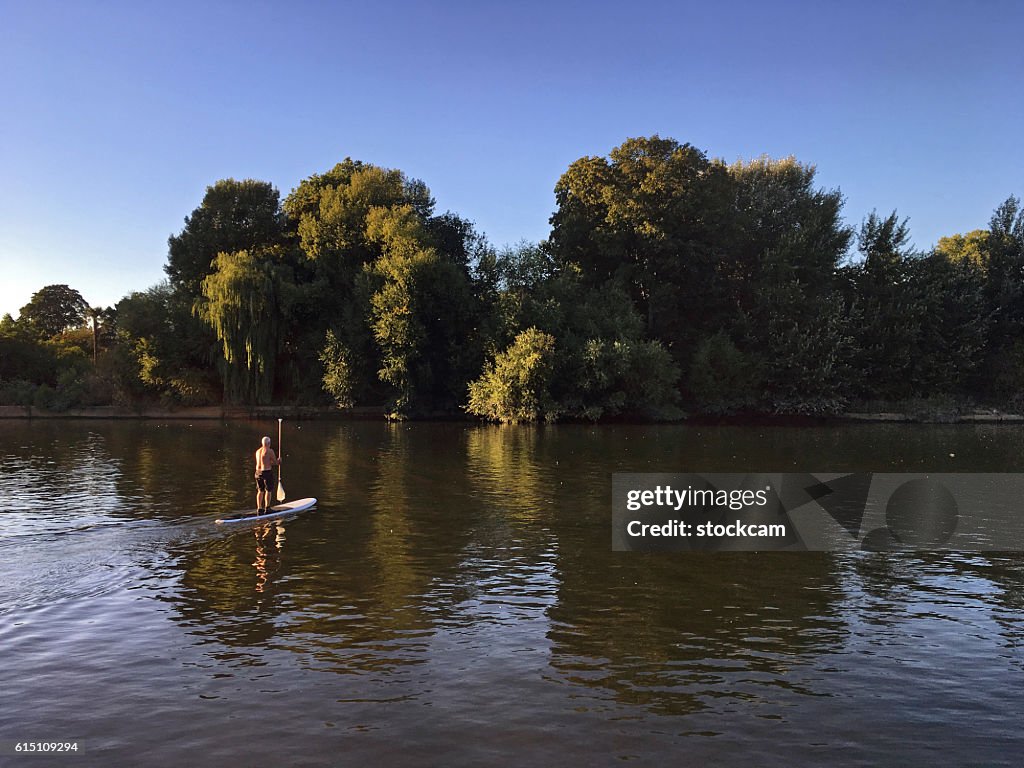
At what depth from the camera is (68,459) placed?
40312 mm

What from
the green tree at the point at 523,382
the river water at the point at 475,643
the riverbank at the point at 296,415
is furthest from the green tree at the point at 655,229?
the river water at the point at 475,643

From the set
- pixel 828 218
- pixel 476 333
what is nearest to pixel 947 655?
pixel 476 333

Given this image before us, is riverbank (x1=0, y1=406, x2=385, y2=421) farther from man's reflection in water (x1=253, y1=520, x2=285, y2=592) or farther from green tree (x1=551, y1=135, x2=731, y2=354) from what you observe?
man's reflection in water (x1=253, y1=520, x2=285, y2=592)

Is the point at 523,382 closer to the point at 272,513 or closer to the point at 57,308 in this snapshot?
the point at 272,513

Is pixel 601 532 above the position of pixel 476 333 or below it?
below

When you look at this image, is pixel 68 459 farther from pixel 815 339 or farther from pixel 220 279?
pixel 815 339

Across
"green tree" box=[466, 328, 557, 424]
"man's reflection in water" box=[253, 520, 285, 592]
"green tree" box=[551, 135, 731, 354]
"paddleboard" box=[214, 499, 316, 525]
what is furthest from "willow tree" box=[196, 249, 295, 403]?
"man's reflection in water" box=[253, 520, 285, 592]

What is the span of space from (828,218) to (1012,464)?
162 ft

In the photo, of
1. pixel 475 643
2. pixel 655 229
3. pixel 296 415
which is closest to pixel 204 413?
pixel 296 415

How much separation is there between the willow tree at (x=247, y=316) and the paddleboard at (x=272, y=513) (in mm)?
49063

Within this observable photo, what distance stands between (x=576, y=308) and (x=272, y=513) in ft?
168

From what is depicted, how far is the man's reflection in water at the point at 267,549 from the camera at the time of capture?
1712cm

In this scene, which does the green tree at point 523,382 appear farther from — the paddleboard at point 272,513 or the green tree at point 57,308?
the green tree at point 57,308

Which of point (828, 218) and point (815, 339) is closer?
point (815, 339)
